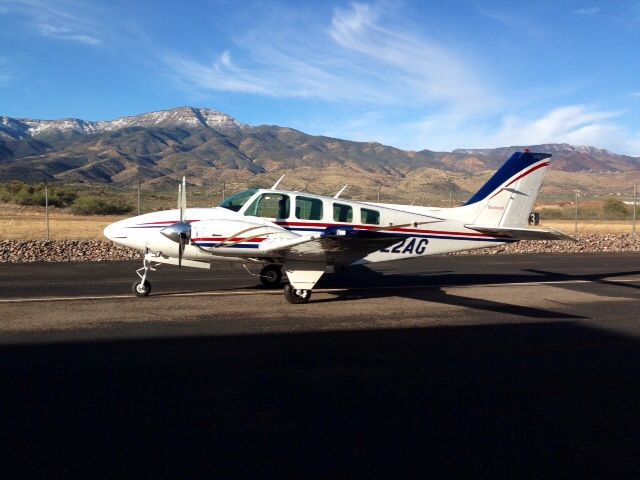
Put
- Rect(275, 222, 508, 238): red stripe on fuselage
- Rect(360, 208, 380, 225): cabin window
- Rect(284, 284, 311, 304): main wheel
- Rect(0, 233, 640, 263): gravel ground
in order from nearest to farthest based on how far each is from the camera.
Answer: Rect(284, 284, 311, 304): main wheel < Rect(275, 222, 508, 238): red stripe on fuselage < Rect(360, 208, 380, 225): cabin window < Rect(0, 233, 640, 263): gravel ground

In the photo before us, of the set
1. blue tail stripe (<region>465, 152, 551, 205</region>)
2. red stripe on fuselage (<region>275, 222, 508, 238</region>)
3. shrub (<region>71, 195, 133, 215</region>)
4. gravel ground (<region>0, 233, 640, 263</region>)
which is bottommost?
gravel ground (<region>0, 233, 640, 263</region>)

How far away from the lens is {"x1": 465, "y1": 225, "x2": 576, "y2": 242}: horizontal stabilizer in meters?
11.4

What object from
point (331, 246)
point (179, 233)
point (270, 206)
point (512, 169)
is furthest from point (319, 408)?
point (512, 169)

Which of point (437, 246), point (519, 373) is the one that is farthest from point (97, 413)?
point (437, 246)

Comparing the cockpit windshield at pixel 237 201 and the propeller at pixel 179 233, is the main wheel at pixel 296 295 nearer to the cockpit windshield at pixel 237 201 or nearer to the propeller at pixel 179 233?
the cockpit windshield at pixel 237 201

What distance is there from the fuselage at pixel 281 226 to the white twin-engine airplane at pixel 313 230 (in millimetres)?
20

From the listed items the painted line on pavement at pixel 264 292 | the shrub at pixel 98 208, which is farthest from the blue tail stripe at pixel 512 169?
the shrub at pixel 98 208

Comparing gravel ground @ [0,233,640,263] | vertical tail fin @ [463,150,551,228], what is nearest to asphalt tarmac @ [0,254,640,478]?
Result: vertical tail fin @ [463,150,551,228]

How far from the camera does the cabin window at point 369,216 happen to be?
12430 mm

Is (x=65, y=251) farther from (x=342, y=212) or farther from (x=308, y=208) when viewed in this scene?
Result: (x=342, y=212)

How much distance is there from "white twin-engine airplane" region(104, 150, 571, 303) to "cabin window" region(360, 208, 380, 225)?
23 millimetres

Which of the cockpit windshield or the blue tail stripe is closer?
the cockpit windshield

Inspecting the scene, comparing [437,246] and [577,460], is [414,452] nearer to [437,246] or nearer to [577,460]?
[577,460]

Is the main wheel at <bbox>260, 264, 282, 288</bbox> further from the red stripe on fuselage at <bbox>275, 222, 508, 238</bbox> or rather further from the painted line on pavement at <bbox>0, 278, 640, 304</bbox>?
the red stripe on fuselage at <bbox>275, 222, 508, 238</bbox>
